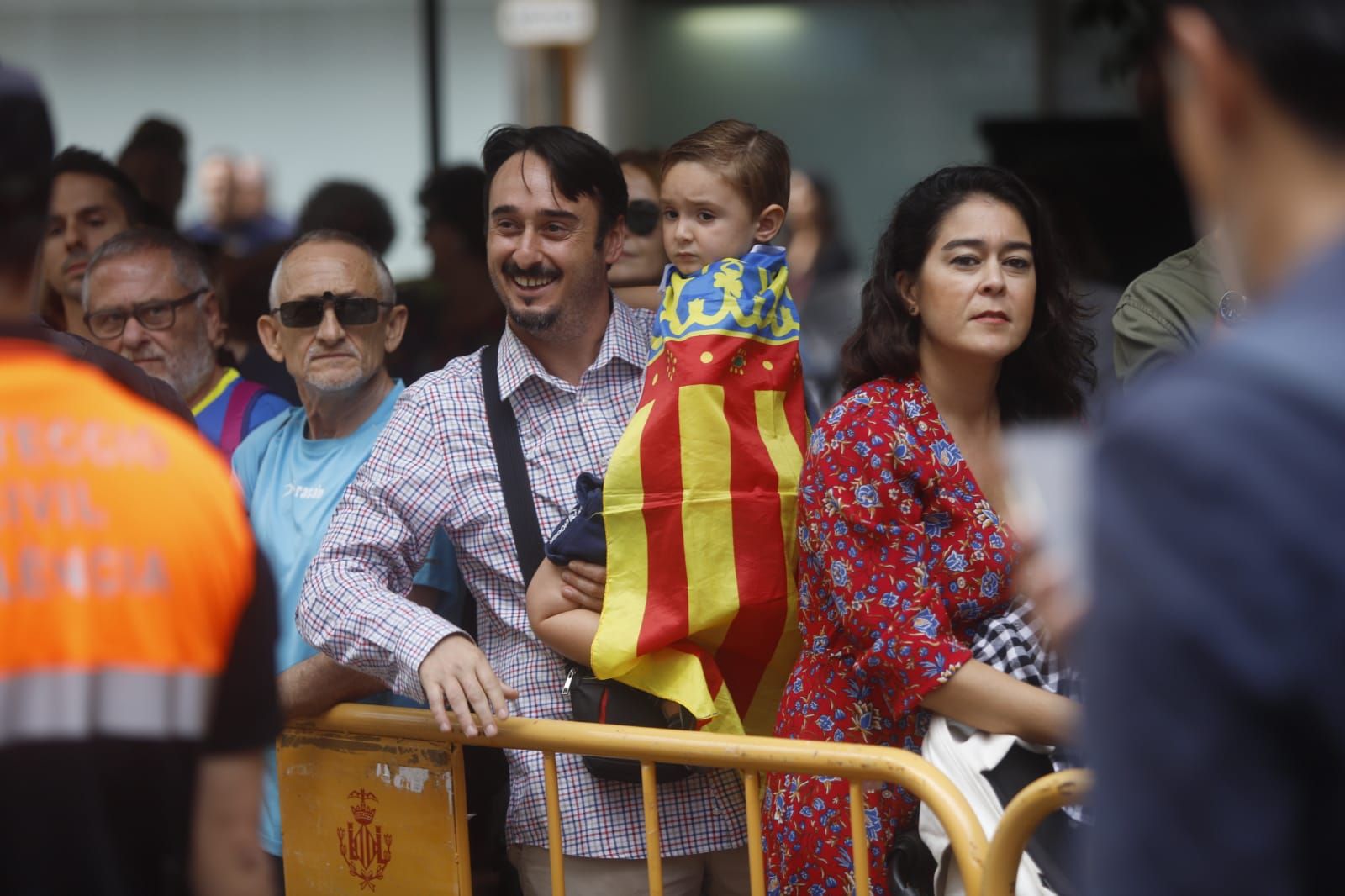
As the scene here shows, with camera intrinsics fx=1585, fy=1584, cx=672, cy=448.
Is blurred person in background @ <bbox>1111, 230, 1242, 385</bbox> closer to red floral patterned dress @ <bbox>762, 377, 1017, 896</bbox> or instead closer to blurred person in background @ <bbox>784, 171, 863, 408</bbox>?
red floral patterned dress @ <bbox>762, 377, 1017, 896</bbox>

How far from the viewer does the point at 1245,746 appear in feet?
3.39

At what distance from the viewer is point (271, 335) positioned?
4.16 metres

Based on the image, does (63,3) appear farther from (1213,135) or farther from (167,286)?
(1213,135)

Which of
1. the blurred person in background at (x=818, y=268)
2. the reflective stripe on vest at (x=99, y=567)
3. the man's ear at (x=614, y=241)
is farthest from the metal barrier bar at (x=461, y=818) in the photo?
the blurred person in background at (x=818, y=268)

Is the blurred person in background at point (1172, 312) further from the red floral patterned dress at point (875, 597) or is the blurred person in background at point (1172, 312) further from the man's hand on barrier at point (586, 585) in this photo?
the man's hand on barrier at point (586, 585)

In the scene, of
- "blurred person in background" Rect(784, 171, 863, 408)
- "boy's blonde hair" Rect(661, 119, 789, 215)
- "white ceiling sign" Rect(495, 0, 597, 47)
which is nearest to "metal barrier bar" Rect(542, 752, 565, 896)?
"boy's blonde hair" Rect(661, 119, 789, 215)

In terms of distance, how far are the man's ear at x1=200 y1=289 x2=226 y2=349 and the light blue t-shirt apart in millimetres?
629

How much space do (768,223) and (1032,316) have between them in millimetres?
674

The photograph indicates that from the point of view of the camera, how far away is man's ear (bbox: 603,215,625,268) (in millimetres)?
3742

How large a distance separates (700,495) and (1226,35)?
2099 millimetres

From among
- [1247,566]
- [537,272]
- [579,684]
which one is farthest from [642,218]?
[1247,566]

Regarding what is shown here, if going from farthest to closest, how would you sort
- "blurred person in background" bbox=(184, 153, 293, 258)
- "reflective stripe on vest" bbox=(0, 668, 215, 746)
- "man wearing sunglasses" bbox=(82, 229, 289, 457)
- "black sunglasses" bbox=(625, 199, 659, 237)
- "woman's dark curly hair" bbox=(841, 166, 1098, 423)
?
1. "blurred person in background" bbox=(184, 153, 293, 258)
2. "black sunglasses" bbox=(625, 199, 659, 237)
3. "man wearing sunglasses" bbox=(82, 229, 289, 457)
4. "woman's dark curly hair" bbox=(841, 166, 1098, 423)
5. "reflective stripe on vest" bbox=(0, 668, 215, 746)

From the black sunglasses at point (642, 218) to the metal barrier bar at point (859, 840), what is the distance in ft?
7.54

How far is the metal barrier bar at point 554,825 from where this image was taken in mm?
3080
